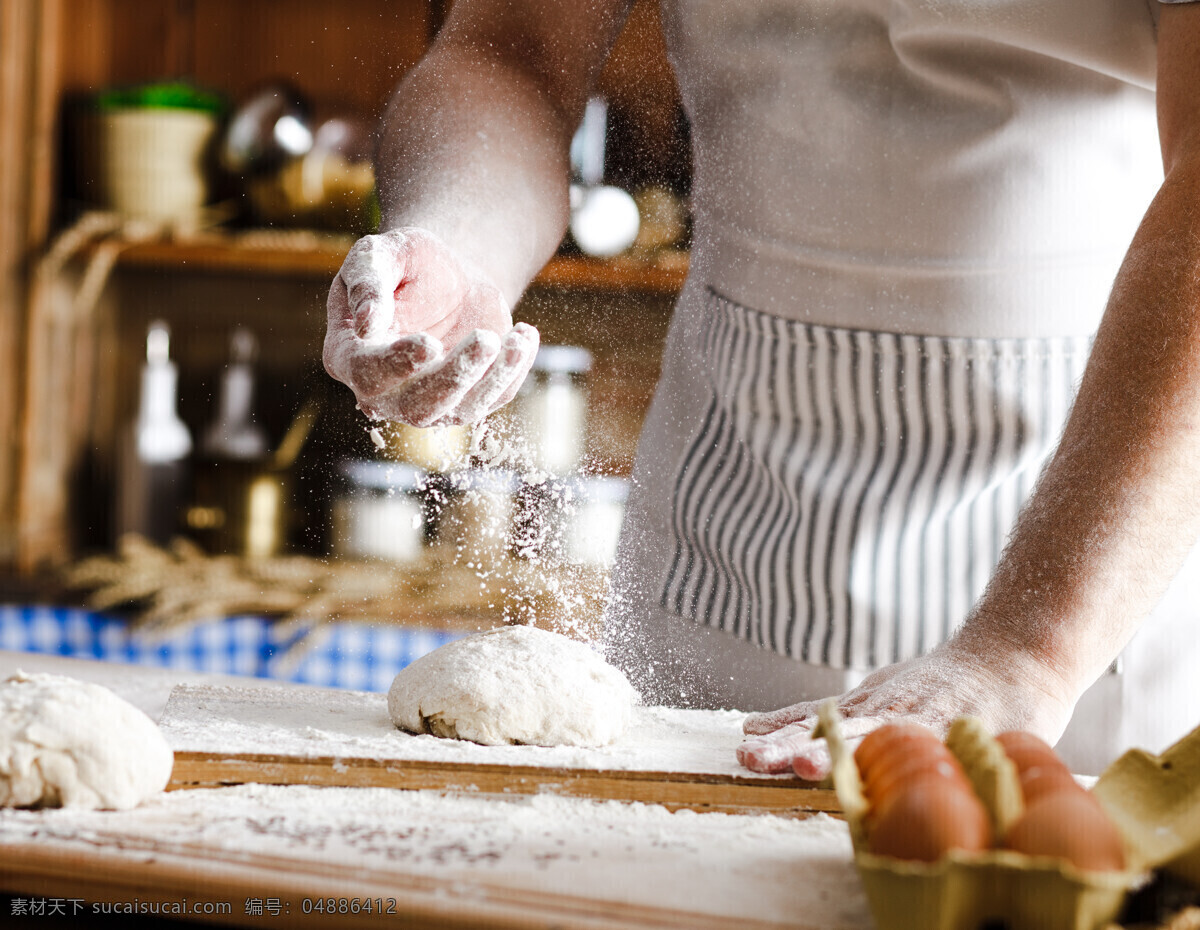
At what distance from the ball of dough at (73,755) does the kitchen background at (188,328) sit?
72 centimetres

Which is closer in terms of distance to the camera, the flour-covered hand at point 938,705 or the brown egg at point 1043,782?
the brown egg at point 1043,782

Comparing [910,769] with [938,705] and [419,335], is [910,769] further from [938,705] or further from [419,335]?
[419,335]

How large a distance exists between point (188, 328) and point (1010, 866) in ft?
5.77

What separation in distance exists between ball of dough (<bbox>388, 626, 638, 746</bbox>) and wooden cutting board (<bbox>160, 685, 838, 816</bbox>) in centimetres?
1

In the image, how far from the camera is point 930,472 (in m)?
0.98

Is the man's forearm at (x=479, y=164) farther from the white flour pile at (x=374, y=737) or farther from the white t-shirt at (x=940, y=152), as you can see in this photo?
the white flour pile at (x=374, y=737)

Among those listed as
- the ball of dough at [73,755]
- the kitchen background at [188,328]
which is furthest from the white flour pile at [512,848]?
the kitchen background at [188,328]

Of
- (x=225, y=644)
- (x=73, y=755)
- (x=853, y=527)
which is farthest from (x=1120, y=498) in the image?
(x=225, y=644)

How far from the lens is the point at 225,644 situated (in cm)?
Result: 170

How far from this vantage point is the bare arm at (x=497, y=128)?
98cm

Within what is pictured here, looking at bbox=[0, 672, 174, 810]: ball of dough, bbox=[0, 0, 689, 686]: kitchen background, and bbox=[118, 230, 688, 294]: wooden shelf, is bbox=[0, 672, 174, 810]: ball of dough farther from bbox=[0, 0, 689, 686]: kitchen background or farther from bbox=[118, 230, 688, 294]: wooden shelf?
bbox=[118, 230, 688, 294]: wooden shelf

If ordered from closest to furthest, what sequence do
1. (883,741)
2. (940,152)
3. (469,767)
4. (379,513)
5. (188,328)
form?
(883,741)
(469,767)
(940,152)
(379,513)
(188,328)

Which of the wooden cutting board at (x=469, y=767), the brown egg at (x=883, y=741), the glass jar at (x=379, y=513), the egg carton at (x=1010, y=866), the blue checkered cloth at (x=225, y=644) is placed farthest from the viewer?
the blue checkered cloth at (x=225, y=644)

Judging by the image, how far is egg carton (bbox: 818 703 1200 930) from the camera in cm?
42
